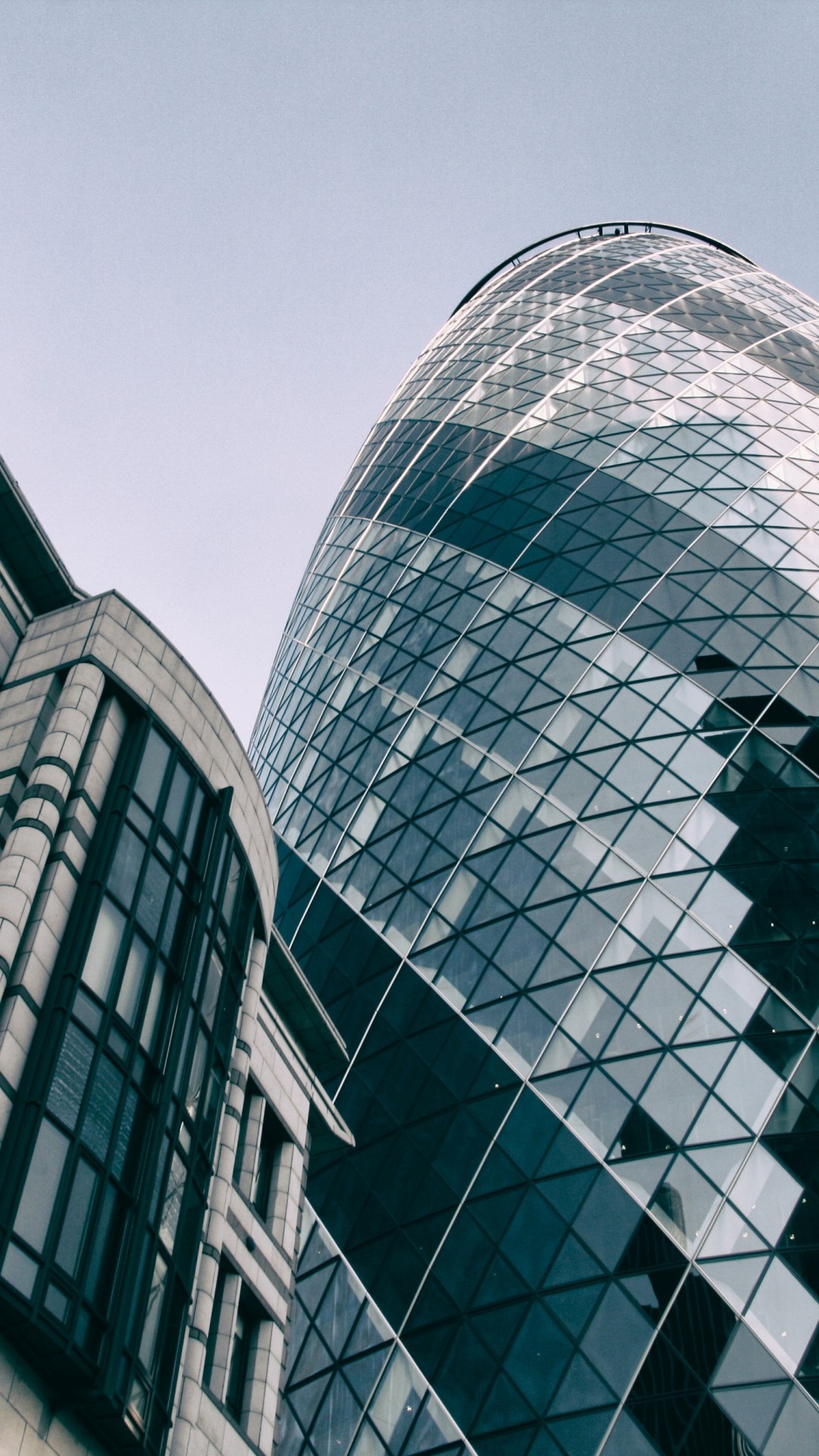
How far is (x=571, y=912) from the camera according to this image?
Answer: 33.6 m

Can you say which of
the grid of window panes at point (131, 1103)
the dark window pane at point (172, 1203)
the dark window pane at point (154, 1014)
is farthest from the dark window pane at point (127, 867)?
the dark window pane at point (172, 1203)

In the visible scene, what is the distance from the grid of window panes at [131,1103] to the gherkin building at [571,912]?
11.9m

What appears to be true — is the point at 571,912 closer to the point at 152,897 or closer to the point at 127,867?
the point at 152,897

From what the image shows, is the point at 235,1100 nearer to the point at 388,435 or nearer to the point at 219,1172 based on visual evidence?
the point at 219,1172

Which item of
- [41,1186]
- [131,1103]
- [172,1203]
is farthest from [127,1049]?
[41,1186]

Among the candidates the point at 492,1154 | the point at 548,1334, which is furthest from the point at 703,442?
the point at 548,1334

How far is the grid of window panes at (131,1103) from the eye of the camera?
1333cm

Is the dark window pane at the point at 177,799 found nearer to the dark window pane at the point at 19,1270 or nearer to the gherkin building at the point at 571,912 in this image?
the dark window pane at the point at 19,1270

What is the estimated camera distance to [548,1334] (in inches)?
1029

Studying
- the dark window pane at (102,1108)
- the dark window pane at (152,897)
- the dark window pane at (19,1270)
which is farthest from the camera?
the dark window pane at (152,897)

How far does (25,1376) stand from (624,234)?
78936 millimetres

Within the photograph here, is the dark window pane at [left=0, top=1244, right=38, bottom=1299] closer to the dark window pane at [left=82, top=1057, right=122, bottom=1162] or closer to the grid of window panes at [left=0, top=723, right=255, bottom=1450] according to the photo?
the grid of window panes at [left=0, top=723, right=255, bottom=1450]

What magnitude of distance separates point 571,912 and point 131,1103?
19503 mm

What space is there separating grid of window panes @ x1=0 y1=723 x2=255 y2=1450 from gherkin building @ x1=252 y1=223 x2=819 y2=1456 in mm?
11855
